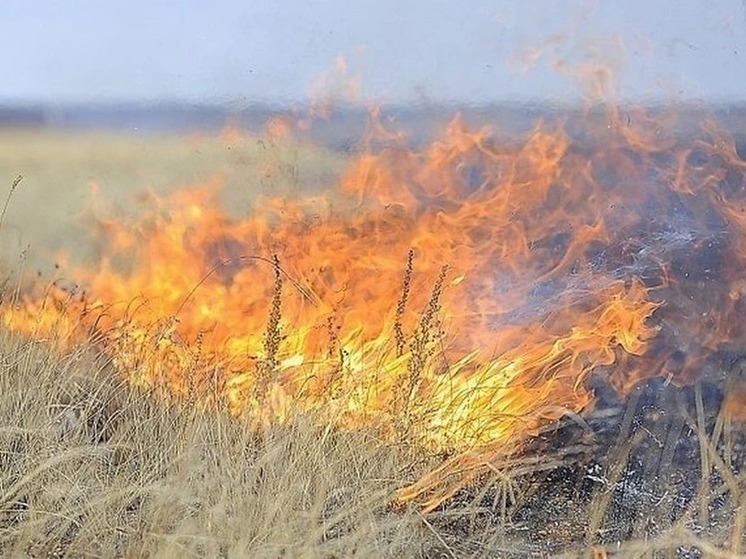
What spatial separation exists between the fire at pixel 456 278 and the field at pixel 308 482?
0.13m

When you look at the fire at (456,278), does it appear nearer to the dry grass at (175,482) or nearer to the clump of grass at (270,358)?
the clump of grass at (270,358)

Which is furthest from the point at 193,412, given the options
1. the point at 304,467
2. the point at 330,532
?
the point at 330,532

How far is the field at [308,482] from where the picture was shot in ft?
6.33

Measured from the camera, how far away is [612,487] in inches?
85.6

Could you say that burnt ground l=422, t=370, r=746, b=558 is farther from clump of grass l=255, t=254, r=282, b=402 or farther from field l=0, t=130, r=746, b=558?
clump of grass l=255, t=254, r=282, b=402

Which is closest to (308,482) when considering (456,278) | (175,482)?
(175,482)

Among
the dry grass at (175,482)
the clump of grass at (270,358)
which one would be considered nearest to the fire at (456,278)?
the clump of grass at (270,358)

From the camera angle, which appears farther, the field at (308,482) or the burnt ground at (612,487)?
the burnt ground at (612,487)

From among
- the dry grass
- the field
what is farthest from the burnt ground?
the dry grass

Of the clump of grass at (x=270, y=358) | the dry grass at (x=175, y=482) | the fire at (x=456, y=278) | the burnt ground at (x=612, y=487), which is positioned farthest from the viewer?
the fire at (x=456, y=278)

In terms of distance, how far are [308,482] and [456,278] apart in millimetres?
1386

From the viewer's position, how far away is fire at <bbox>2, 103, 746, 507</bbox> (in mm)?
2816

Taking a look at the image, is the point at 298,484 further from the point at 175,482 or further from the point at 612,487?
the point at 612,487

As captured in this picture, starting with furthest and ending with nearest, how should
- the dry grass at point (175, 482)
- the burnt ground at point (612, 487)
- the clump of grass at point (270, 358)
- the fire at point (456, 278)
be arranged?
the fire at point (456, 278), the clump of grass at point (270, 358), the burnt ground at point (612, 487), the dry grass at point (175, 482)
